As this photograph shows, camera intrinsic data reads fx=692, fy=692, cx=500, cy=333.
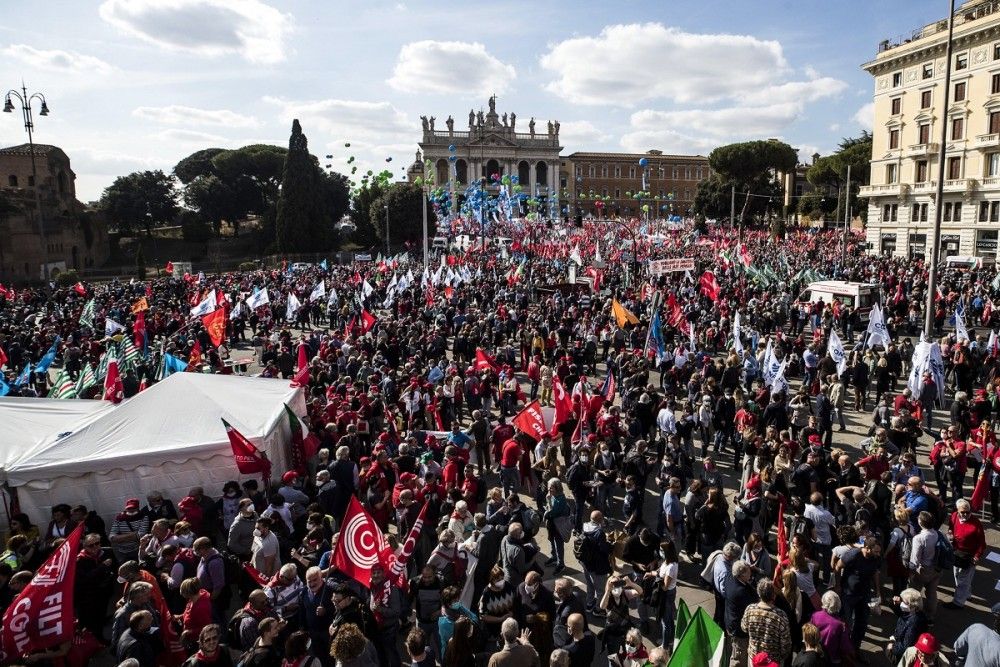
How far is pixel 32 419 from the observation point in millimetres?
9281

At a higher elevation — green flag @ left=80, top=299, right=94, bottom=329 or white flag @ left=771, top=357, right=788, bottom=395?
green flag @ left=80, top=299, right=94, bottom=329

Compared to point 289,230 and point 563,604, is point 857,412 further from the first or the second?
→ point 289,230

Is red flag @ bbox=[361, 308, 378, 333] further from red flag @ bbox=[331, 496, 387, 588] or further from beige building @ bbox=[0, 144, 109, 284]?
beige building @ bbox=[0, 144, 109, 284]

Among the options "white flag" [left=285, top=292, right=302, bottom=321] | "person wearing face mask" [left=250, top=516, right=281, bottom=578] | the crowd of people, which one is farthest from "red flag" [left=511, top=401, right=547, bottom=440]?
"white flag" [left=285, top=292, right=302, bottom=321]

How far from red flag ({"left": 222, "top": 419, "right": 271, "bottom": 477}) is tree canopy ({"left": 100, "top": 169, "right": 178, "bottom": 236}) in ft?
209

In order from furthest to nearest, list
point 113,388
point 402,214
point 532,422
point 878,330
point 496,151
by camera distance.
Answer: point 496,151 < point 402,214 < point 878,330 < point 113,388 < point 532,422

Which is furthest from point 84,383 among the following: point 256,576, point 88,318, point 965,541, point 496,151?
point 496,151

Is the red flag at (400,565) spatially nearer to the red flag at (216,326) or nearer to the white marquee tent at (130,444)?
the white marquee tent at (130,444)

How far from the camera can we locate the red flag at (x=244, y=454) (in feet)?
27.6

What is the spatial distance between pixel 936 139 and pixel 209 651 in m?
52.2

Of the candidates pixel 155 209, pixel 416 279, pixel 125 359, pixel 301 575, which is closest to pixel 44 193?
pixel 155 209

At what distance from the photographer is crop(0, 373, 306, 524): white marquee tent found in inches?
316

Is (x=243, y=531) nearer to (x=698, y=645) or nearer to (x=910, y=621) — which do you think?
(x=698, y=645)

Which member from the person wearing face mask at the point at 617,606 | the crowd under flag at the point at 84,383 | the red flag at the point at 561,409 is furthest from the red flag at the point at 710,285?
the person wearing face mask at the point at 617,606
